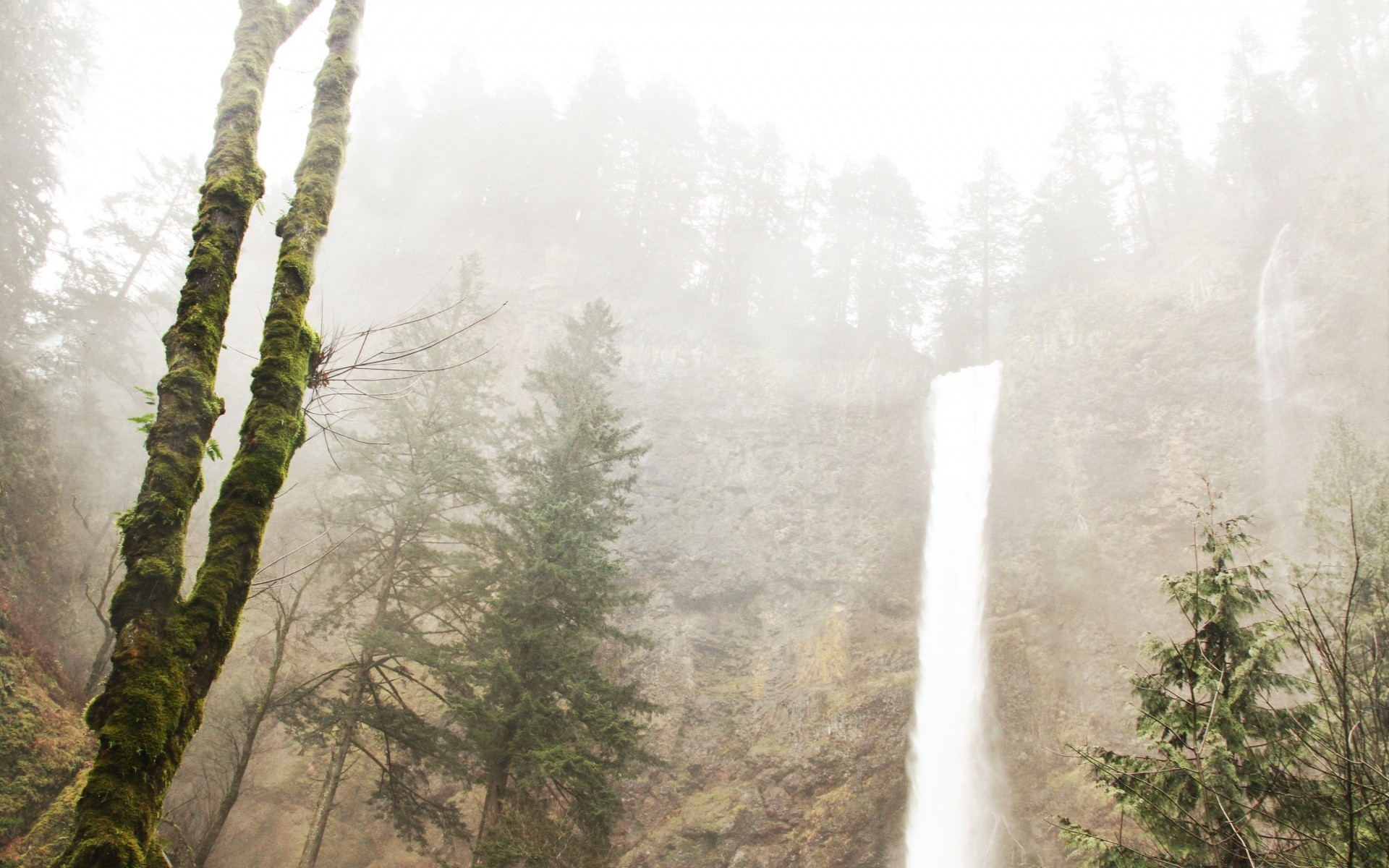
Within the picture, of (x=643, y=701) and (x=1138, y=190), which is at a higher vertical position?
(x=1138, y=190)

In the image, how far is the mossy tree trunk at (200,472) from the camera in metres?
2.57

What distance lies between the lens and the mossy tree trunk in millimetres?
2568

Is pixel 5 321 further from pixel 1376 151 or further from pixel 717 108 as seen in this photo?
pixel 1376 151

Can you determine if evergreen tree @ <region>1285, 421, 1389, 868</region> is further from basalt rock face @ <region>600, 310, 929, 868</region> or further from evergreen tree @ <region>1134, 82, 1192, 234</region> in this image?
evergreen tree @ <region>1134, 82, 1192, 234</region>

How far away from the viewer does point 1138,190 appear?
109ft

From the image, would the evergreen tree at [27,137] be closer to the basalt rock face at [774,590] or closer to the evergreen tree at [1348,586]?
the basalt rock face at [774,590]

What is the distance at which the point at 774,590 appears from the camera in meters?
23.0

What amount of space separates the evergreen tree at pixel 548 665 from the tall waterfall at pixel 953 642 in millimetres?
11022

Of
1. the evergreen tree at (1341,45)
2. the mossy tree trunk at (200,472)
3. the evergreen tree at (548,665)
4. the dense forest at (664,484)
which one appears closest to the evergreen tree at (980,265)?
the dense forest at (664,484)

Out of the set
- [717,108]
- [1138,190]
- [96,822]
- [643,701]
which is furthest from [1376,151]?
[96,822]

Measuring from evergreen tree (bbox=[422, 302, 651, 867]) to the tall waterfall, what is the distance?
11.0 meters

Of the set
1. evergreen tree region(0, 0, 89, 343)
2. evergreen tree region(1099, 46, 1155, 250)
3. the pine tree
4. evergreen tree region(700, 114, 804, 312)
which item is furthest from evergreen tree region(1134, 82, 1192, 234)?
evergreen tree region(0, 0, 89, 343)

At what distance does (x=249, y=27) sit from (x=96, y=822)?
4.73m

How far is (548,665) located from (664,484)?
14.7 m
